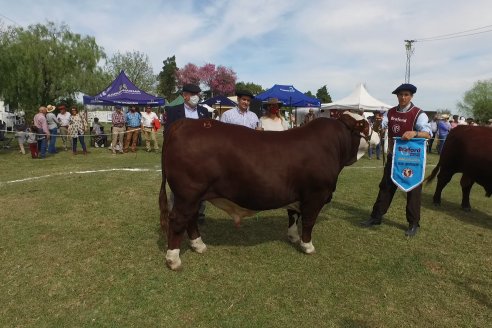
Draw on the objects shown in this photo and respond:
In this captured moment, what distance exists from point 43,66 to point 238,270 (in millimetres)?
22015

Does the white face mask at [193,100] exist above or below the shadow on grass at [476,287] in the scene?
above

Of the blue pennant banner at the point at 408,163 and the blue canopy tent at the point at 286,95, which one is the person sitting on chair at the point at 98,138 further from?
the blue pennant banner at the point at 408,163

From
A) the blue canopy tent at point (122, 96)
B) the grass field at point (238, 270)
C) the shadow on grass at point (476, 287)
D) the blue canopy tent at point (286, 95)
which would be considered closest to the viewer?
the grass field at point (238, 270)

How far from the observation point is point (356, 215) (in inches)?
237

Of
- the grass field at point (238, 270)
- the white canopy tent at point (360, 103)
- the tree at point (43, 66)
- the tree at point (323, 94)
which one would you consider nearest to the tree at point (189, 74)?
the tree at point (323, 94)

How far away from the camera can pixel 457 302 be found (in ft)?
10.9

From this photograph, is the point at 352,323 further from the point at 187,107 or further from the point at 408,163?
the point at 187,107

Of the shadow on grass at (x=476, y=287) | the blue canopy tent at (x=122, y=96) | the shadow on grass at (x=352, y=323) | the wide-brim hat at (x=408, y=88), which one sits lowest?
the shadow on grass at (x=352, y=323)

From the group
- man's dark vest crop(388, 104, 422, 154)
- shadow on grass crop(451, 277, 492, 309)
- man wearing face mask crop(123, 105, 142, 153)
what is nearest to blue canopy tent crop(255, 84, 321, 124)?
man wearing face mask crop(123, 105, 142, 153)

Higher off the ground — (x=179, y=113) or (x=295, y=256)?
(x=179, y=113)

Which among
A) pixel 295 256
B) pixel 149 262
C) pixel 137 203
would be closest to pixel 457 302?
pixel 295 256

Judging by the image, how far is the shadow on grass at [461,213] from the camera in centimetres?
580

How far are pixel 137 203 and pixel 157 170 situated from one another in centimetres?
345

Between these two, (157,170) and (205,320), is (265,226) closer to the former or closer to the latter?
(205,320)
